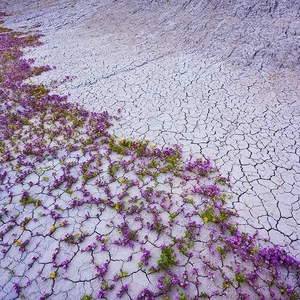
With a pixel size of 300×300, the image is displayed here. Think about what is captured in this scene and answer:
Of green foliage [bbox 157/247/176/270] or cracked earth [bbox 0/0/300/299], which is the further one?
cracked earth [bbox 0/0/300/299]

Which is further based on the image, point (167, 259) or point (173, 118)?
point (173, 118)

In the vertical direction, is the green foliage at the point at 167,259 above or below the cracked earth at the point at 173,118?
below

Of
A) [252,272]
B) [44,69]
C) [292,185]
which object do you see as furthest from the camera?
[44,69]

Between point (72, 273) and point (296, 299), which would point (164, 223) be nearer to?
point (72, 273)

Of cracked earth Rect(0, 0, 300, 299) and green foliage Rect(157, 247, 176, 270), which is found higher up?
cracked earth Rect(0, 0, 300, 299)

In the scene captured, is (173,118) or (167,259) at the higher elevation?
(173,118)

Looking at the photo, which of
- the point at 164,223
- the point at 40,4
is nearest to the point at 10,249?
the point at 164,223

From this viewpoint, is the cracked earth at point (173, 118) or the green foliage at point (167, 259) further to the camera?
the cracked earth at point (173, 118)

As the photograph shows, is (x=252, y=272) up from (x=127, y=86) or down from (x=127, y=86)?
down
